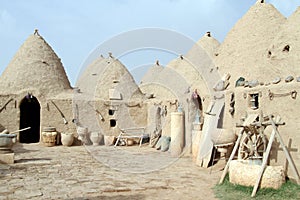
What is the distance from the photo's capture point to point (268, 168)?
6.16 meters

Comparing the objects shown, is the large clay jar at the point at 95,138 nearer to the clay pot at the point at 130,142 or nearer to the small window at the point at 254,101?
the clay pot at the point at 130,142

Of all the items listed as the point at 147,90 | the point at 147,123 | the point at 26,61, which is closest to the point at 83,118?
the point at 147,123

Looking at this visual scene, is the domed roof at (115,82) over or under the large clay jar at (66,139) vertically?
over

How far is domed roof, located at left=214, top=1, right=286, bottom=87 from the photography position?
11.0 meters

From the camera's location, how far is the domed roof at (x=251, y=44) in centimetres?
1102

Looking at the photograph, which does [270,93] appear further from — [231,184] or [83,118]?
[83,118]

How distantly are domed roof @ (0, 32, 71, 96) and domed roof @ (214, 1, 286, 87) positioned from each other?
9.57 m

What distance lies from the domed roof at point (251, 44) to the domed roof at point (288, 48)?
0.32 meters

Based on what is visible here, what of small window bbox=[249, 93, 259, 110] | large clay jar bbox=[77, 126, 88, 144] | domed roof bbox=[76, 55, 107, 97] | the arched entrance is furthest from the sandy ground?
the arched entrance

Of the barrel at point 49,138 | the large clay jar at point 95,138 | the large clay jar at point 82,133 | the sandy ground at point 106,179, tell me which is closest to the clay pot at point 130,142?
the large clay jar at point 95,138

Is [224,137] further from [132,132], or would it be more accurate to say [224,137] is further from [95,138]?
[132,132]

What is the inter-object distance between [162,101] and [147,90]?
24.7 ft

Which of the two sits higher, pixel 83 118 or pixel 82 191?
pixel 83 118

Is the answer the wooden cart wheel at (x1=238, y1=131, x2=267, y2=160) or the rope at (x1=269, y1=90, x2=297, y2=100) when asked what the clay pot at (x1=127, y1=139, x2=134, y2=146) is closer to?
the wooden cart wheel at (x1=238, y1=131, x2=267, y2=160)
